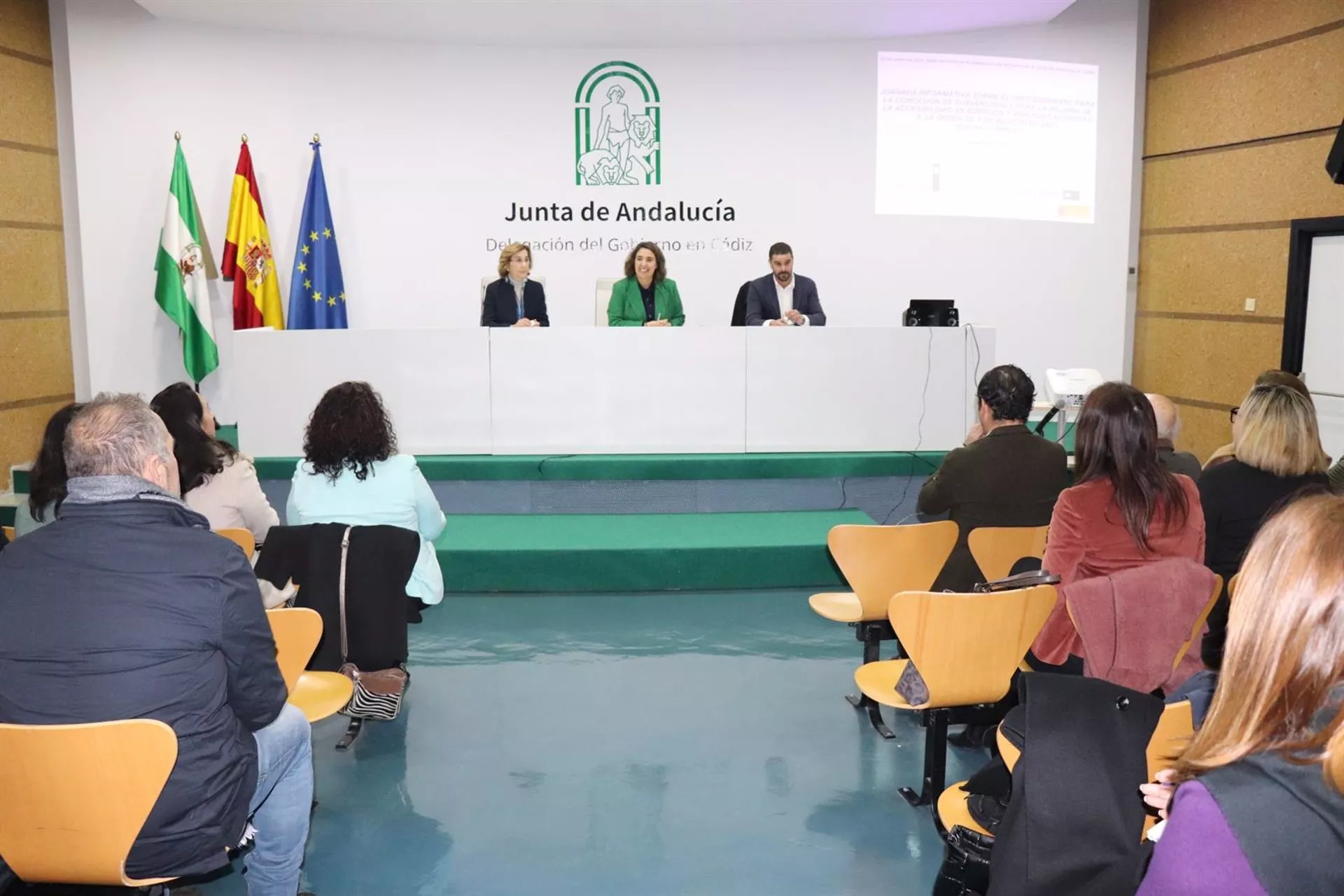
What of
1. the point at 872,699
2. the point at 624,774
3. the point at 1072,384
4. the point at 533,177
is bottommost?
the point at 624,774

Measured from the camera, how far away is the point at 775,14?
743 centimetres

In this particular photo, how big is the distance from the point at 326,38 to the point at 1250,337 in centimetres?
673

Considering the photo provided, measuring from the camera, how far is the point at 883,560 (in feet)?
11.5

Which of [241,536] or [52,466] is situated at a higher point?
[52,466]

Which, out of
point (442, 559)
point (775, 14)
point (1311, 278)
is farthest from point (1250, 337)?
→ point (442, 559)

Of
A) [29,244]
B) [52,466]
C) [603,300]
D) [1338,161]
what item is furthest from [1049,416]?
[29,244]

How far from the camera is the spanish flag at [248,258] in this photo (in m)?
7.55

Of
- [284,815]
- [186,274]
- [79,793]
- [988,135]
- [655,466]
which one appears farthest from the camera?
[988,135]

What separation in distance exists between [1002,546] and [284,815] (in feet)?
7.37

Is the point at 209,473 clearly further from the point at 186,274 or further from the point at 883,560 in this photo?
the point at 186,274

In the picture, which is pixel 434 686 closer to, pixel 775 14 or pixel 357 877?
pixel 357 877

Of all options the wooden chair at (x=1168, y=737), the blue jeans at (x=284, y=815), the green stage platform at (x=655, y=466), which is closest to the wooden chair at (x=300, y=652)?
the blue jeans at (x=284, y=815)

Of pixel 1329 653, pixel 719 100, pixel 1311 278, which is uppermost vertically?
pixel 719 100

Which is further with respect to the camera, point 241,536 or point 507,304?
point 507,304
